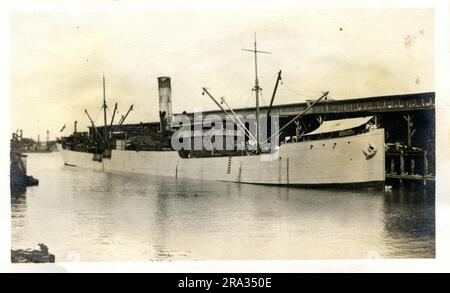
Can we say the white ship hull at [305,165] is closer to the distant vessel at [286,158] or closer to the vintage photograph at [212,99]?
the distant vessel at [286,158]

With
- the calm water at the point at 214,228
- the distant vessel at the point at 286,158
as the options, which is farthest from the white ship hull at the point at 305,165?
the calm water at the point at 214,228

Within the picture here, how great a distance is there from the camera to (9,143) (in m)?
9.59

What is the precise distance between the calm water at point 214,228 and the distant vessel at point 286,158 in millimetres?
2320

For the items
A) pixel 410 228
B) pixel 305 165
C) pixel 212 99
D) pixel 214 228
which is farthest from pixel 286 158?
pixel 214 228

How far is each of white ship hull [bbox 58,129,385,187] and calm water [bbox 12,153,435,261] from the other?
2.13 meters

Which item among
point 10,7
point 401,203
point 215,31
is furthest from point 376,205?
point 10,7

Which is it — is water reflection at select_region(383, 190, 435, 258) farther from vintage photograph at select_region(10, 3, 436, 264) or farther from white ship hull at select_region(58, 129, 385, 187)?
white ship hull at select_region(58, 129, 385, 187)

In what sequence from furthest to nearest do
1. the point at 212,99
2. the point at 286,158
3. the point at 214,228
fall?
the point at 286,158, the point at 212,99, the point at 214,228

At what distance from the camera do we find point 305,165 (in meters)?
18.0

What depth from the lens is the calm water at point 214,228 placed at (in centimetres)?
934

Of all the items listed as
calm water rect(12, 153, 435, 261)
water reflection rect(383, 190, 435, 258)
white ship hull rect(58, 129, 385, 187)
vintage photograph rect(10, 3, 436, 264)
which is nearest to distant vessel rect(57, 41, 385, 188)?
white ship hull rect(58, 129, 385, 187)

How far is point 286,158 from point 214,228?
Result: 8.21 metres

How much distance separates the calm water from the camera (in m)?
9.34

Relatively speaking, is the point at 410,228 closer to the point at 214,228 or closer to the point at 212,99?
the point at 214,228
